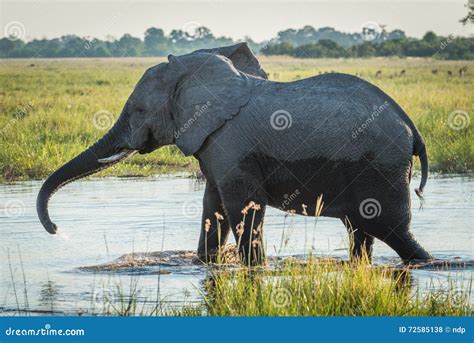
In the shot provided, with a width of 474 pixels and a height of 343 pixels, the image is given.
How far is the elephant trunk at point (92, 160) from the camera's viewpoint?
9.06 metres

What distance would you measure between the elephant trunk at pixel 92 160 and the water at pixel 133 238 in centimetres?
68

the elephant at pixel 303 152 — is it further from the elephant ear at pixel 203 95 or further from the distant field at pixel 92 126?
the distant field at pixel 92 126

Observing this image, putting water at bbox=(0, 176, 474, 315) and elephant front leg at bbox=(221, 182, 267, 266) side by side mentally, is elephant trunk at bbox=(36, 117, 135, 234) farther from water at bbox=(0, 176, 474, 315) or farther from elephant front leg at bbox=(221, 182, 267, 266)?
elephant front leg at bbox=(221, 182, 267, 266)

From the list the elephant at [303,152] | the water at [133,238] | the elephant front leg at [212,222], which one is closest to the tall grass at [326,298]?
the water at [133,238]

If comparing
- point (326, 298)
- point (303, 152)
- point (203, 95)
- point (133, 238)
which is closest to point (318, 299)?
point (326, 298)

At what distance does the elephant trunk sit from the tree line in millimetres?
29269

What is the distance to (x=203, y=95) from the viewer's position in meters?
8.94

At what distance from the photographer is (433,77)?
96.3 ft

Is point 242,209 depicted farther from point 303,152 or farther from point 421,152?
point 421,152

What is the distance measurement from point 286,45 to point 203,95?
4399cm

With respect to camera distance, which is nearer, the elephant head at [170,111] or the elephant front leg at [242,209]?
the elephant front leg at [242,209]

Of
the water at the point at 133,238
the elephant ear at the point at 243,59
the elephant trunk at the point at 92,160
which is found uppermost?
the elephant ear at the point at 243,59

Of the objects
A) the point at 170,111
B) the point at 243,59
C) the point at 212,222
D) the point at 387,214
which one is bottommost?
the point at 212,222

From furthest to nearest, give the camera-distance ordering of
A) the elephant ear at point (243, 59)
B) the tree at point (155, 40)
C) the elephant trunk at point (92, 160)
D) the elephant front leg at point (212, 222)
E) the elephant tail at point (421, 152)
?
the tree at point (155, 40) → the elephant ear at point (243, 59) → the elephant trunk at point (92, 160) → the elephant front leg at point (212, 222) → the elephant tail at point (421, 152)
